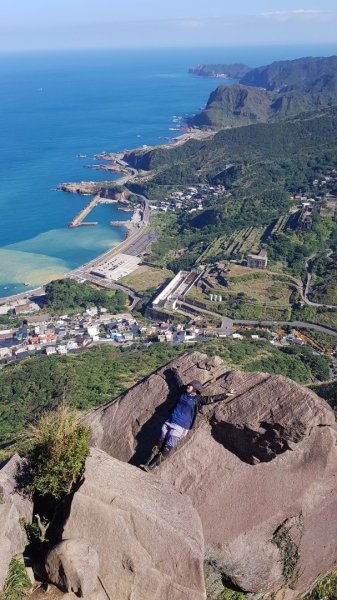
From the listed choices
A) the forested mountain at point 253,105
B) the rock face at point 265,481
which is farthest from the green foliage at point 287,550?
the forested mountain at point 253,105

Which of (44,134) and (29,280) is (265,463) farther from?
(44,134)

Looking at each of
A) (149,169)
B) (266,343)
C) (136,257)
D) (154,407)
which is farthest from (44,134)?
(154,407)

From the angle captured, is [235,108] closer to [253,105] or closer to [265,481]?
[253,105]

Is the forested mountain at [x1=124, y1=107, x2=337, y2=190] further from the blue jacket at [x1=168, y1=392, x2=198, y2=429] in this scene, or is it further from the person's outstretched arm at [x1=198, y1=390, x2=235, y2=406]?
the blue jacket at [x1=168, y1=392, x2=198, y2=429]

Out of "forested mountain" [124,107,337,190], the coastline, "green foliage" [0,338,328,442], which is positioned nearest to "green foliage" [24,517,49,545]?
"green foliage" [0,338,328,442]

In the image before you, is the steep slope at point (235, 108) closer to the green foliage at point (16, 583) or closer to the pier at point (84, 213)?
the pier at point (84, 213)

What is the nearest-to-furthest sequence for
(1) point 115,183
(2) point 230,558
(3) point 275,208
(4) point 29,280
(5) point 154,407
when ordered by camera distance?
(2) point 230,558, (5) point 154,407, (4) point 29,280, (3) point 275,208, (1) point 115,183

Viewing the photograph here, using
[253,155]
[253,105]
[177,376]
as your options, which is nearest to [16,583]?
[177,376]
